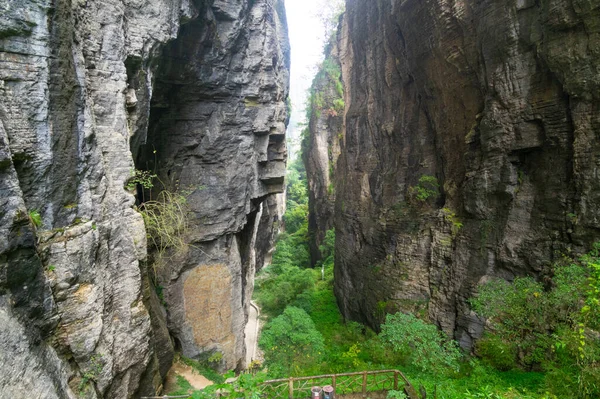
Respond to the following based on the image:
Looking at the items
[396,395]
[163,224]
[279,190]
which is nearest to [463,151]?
[396,395]

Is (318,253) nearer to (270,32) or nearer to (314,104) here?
(314,104)

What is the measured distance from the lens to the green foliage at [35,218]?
442 centimetres

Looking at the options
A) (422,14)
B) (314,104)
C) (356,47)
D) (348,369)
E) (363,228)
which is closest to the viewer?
(348,369)

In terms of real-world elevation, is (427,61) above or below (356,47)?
below

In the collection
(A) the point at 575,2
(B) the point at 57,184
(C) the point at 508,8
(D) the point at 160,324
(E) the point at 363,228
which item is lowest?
(D) the point at 160,324

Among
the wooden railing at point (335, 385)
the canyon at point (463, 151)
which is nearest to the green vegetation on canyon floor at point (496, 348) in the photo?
the wooden railing at point (335, 385)

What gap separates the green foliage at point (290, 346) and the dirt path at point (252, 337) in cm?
463

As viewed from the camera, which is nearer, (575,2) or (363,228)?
(575,2)

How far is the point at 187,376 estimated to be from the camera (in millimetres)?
10320

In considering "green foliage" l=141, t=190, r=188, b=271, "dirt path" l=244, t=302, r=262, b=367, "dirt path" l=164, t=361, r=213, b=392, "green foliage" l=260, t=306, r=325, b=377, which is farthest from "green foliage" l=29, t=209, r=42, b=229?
"dirt path" l=244, t=302, r=262, b=367

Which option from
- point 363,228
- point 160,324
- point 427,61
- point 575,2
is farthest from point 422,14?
point 160,324

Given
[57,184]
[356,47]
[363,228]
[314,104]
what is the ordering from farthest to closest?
[314,104] < [356,47] < [363,228] < [57,184]

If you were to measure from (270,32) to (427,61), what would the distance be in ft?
21.4

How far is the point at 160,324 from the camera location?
8.88m
